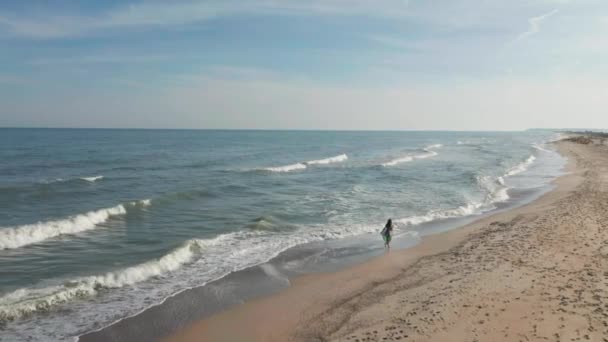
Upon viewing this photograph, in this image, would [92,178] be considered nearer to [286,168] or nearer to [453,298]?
[286,168]

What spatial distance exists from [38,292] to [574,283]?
1437 centimetres

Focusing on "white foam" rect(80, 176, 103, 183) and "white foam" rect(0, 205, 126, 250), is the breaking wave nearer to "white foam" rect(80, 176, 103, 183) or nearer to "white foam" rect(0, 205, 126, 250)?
"white foam" rect(0, 205, 126, 250)

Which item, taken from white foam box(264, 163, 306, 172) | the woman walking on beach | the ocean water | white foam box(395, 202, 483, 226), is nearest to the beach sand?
the woman walking on beach

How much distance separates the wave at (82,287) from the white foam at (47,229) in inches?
241

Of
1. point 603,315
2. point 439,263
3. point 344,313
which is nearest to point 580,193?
point 439,263

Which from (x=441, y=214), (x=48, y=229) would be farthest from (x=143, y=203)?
(x=441, y=214)

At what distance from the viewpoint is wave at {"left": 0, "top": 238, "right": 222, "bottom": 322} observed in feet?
35.5

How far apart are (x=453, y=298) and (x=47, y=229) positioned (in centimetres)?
1664

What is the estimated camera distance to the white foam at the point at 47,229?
17.0 m

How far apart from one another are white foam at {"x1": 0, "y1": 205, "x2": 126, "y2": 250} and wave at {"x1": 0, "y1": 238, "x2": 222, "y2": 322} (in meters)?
6.11

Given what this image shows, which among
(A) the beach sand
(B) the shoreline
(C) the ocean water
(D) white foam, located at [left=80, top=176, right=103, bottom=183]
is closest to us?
(A) the beach sand

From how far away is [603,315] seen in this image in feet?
29.6

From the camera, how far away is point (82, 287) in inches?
480

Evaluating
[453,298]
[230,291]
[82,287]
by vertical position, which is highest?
→ [453,298]
